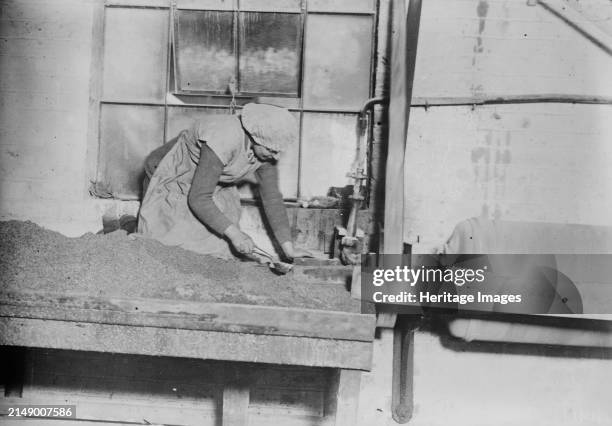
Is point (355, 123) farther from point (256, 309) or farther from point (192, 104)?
point (256, 309)

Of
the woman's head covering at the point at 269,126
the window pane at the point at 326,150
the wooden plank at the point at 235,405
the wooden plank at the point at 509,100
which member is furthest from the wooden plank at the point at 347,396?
the wooden plank at the point at 509,100

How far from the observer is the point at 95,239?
8.32 ft

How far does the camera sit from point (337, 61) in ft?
10.8

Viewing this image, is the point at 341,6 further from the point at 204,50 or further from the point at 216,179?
the point at 216,179

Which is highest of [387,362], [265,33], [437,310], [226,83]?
[265,33]

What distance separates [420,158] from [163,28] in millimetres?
1730

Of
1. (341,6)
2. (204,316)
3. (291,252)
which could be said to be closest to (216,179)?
(291,252)

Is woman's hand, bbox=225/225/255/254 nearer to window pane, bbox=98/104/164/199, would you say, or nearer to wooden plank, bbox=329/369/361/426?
wooden plank, bbox=329/369/361/426

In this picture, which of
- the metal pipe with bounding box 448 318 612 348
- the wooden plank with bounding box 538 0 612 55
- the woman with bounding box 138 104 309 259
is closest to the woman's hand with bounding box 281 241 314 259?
the woman with bounding box 138 104 309 259

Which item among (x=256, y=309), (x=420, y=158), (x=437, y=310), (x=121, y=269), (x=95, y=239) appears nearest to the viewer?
(x=256, y=309)

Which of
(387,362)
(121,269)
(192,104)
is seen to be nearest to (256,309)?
(121,269)

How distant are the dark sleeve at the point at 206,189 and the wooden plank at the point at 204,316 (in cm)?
54

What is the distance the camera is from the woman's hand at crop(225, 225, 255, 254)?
265 cm

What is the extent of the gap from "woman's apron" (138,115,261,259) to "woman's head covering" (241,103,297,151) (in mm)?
71
